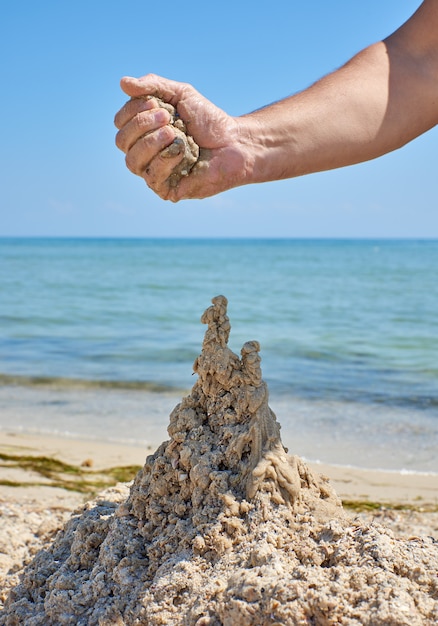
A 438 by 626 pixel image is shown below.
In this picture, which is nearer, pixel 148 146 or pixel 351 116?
pixel 148 146

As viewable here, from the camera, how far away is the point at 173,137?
6.76ft

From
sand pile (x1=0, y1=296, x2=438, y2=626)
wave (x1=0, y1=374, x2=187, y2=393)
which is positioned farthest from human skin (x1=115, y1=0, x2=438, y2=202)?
wave (x1=0, y1=374, x2=187, y2=393)

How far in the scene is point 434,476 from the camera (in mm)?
5305

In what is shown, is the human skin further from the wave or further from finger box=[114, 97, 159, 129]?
the wave

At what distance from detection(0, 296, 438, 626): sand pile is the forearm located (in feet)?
1.93

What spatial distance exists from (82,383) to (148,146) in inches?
271

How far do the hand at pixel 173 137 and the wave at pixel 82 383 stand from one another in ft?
20.2

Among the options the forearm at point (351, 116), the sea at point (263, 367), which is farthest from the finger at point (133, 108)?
the sea at point (263, 367)

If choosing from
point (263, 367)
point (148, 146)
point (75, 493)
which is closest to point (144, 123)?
point (148, 146)

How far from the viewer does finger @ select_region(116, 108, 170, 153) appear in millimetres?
2053

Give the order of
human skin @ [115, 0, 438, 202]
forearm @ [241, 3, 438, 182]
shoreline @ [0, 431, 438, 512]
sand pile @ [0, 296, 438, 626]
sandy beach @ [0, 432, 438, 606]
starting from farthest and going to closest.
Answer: shoreline @ [0, 431, 438, 512] → sandy beach @ [0, 432, 438, 606] → forearm @ [241, 3, 438, 182] → human skin @ [115, 0, 438, 202] → sand pile @ [0, 296, 438, 626]

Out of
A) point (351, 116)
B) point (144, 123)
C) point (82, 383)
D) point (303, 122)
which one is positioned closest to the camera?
point (144, 123)

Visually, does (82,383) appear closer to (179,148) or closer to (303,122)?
(303,122)

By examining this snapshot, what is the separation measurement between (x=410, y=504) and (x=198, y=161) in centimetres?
318
